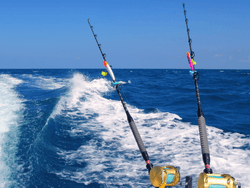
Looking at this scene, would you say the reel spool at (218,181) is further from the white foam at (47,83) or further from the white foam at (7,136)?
the white foam at (47,83)

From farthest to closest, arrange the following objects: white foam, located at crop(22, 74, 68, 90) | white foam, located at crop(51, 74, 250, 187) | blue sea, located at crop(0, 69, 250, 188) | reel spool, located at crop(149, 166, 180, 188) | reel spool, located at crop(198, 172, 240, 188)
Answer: white foam, located at crop(22, 74, 68, 90)
white foam, located at crop(51, 74, 250, 187)
blue sea, located at crop(0, 69, 250, 188)
reel spool, located at crop(149, 166, 180, 188)
reel spool, located at crop(198, 172, 240, 188)

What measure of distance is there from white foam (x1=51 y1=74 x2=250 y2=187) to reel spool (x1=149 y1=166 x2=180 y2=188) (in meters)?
1.57

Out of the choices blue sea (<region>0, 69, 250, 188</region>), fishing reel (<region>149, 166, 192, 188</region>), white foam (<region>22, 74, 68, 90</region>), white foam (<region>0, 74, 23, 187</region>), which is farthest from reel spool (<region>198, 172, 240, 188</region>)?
white foam (<region>22, 74, 68, 90</region>)

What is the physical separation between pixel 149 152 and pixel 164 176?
2975mm

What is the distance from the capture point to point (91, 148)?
4.96 metres

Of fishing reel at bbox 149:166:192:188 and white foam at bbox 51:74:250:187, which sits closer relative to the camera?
fishing reel at bbox 149:166:192:188

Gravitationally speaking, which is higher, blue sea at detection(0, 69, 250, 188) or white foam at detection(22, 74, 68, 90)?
white foam at detection(22, 74, 68, 90)

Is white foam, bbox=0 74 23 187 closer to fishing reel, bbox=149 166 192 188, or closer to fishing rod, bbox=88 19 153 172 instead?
fishing rod, bbox=88 19 153 172

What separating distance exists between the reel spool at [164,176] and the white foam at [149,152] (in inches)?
61.7

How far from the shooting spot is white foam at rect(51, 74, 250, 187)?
3693 mm

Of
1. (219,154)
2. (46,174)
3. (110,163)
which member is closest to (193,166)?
(219,154)

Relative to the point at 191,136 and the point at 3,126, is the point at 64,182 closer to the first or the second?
the point at 3,126

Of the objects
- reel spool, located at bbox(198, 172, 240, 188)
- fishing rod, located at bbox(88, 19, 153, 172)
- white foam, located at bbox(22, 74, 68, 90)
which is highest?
white foam, located at bbox(22, 74, 68, 90)

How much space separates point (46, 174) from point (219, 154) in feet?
11.9
